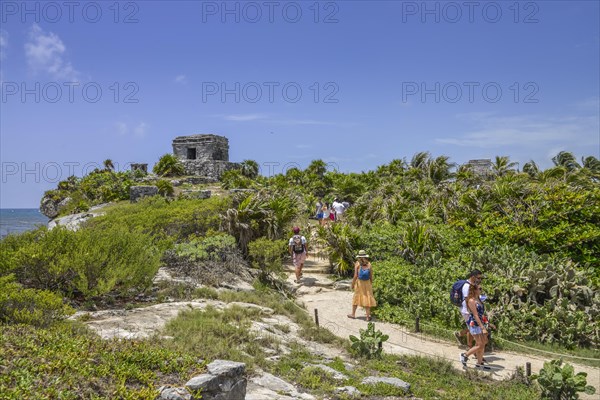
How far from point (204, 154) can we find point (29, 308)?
28.8m

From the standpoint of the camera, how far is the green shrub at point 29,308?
5.42m

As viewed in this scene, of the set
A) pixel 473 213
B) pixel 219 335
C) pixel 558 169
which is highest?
pixel 558 169

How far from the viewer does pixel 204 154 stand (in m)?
33.8

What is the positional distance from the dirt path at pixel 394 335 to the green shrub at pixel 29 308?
4.71m

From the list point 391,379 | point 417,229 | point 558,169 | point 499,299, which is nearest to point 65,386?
point 391,379

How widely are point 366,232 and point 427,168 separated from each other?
53.6 feet

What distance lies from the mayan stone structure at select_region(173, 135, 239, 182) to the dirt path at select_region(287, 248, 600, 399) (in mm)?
21835

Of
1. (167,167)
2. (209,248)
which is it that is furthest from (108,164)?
(209,248)

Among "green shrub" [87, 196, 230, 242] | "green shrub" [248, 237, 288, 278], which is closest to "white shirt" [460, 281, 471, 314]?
"green shrub" [248, 237, 288, 278]

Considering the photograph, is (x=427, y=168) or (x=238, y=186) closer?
(x=238, y=186)

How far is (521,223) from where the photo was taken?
1303cm

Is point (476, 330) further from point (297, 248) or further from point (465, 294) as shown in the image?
A: point (297, 248)

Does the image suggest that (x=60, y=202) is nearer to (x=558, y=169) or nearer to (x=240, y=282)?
(x=240, y=282)

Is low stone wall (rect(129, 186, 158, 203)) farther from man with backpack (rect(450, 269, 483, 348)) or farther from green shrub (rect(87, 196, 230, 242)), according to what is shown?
man with backpack (rect(450, 269, 483, 348))
